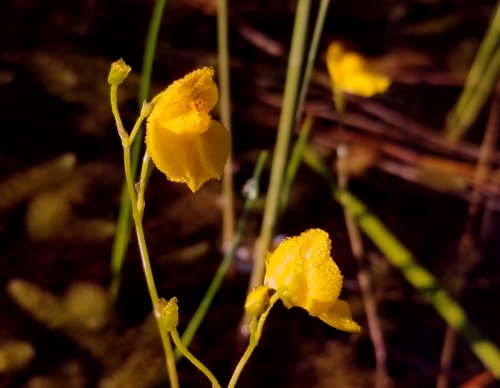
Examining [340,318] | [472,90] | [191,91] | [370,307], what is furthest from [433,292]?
[472,90]

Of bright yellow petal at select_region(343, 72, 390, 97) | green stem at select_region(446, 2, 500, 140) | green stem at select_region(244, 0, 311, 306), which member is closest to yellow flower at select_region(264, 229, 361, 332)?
green stem at select_region(244, 0, 311, 306)

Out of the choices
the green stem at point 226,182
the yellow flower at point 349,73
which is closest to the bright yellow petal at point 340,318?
the green stem at point 226,182

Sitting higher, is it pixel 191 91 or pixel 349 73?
pixel 191 91

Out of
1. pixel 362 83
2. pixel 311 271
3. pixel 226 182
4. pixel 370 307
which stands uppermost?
pixel 311 271

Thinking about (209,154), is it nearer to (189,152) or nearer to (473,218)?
(189,152)

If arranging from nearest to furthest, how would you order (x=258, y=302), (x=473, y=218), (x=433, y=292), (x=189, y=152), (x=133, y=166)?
(x=258, y=302), (x=189, y=152), (x=133, y=166), (x=433, y=292), (x=473, y=218)

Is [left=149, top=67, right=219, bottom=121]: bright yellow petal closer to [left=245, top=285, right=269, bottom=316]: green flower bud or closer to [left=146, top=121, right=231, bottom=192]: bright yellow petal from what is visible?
[left=146, top=121, right=231, bottom=192]: bright yellow petal
